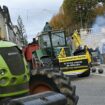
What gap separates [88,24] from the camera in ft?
302

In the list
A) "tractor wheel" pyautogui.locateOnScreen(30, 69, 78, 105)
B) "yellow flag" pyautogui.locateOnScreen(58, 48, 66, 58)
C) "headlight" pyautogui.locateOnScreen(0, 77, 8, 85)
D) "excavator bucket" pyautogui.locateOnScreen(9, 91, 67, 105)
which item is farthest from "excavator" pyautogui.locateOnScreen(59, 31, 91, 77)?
"excavator bucket" pyautogui.locateOnScreen(9, 91, 67, 105)

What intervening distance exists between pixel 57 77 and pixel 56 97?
2.73 meters

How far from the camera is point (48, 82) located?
37.1 ft

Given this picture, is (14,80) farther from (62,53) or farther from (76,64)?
(62,53)

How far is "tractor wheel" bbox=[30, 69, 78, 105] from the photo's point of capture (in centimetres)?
1120

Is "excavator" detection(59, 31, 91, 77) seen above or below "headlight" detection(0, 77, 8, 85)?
below

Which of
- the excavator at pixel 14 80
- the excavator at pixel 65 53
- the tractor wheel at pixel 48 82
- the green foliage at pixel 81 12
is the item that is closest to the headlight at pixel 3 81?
the excavator at pixel 14 80

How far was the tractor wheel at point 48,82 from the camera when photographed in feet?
36.8

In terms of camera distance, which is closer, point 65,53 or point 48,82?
point 48,82

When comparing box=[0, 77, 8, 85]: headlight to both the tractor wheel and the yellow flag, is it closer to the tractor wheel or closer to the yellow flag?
the tractor wheel

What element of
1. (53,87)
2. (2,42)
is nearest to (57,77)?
(53,87)

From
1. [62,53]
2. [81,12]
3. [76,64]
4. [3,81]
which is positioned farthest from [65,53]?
[81,12]

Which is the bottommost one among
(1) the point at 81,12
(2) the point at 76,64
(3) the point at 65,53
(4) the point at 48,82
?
(2) the point at 76,64

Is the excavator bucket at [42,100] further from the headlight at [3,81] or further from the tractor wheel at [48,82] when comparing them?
the tractor wheel at [48,82]
